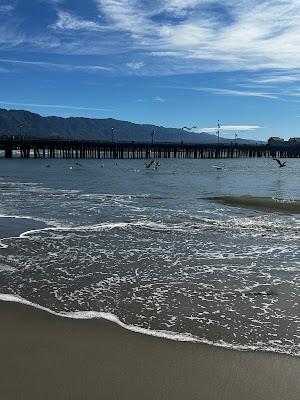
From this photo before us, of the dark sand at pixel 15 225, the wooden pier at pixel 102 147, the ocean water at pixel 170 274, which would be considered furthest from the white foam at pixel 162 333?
the wooden pier at pixel 102 147

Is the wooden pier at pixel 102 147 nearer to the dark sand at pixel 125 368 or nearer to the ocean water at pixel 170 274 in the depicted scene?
the ocean water at pixel 170 274

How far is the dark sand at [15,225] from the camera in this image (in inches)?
494

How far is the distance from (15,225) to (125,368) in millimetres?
9943

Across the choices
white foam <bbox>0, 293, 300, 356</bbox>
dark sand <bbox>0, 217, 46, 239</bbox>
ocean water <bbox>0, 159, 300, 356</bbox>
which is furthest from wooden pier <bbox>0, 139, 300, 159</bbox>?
white foam <bbox>0, 293, 300, 356</bbox>

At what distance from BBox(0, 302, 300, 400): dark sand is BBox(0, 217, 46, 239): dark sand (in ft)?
22.9

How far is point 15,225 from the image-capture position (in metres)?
13.9

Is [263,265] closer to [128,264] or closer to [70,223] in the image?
[128,264]

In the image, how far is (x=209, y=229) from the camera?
13664mm

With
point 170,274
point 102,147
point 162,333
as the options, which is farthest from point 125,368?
point 102,147

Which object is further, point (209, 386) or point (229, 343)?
point (229, 343)

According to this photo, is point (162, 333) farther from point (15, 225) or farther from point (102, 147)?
point (102, 147)

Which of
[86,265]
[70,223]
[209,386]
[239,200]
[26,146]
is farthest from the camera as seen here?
[26,146]

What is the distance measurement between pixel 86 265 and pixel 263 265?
339cm

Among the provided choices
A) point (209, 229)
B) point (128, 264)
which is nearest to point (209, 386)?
point (128, 264)
